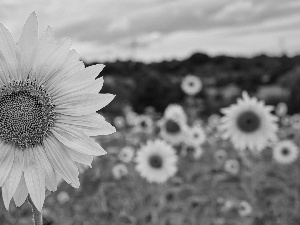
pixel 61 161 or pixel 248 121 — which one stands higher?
pixel 248 121

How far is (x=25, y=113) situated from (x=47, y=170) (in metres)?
0.15

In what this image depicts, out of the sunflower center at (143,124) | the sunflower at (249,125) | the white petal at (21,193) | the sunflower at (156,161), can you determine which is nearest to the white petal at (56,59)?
the white petal at (21,193)

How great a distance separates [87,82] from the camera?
1143 millimetres

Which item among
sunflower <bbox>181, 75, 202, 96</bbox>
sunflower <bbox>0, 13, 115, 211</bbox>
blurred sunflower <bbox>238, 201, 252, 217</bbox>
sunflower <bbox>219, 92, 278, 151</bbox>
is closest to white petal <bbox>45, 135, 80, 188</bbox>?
sunflower <bbox>0, 13, 115, 211</bbox>

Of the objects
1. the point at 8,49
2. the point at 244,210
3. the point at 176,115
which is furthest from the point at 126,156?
the point at 8,49

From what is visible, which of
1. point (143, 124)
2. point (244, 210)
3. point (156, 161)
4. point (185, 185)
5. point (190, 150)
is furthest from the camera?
point (143, 124)

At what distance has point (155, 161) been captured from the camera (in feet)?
19.2

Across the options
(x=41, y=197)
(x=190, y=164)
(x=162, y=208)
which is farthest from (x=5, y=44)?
(x=190, y=164)

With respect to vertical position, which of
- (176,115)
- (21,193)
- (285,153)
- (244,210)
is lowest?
(21,193)

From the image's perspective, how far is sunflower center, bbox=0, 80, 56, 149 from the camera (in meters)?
1.23

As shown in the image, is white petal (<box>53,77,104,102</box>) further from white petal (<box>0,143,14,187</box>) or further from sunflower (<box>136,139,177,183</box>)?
sunflower (<box>136,139,177,183</box>)

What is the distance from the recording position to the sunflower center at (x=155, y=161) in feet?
19.0

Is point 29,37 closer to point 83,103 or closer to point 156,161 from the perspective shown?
point 83,103

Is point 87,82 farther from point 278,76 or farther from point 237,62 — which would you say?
point 237,62
